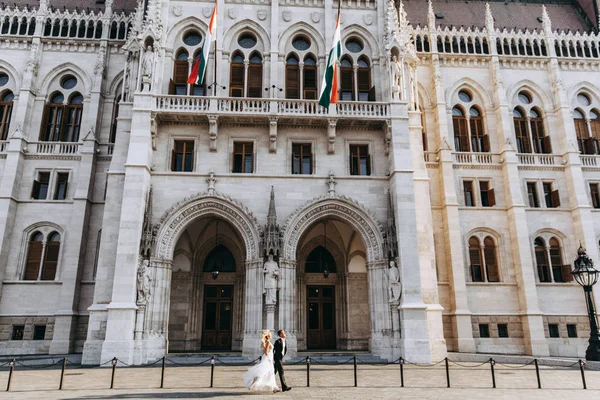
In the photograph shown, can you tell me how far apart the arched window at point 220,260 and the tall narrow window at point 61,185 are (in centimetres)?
1000

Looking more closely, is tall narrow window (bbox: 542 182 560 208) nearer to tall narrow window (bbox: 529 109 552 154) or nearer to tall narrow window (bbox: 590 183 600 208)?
tall narrow window (bbox: 529 109 552 154)

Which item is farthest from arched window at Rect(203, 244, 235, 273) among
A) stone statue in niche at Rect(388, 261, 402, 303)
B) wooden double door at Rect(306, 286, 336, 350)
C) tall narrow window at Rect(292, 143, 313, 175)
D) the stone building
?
stone statue in niche at Rect(388, 261, 402, 303)

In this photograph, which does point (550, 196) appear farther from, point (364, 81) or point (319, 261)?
point (319, 261)

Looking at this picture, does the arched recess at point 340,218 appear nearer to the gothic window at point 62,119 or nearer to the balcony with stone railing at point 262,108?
the balcony with stone railing at point 262,108

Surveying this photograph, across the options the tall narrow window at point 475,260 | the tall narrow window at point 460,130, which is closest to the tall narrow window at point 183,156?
the tall narrow window at point 460,130

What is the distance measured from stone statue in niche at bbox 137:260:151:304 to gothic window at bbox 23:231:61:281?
30.6 ft

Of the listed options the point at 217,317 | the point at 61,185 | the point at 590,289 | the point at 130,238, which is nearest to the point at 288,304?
the point at 217,317

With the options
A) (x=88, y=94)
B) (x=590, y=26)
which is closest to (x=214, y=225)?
(x=88, y=94)

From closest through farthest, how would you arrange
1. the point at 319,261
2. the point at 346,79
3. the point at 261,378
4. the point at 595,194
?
the point at 261,378, the point at 346,79, the point at 319,261, the point at 595,194

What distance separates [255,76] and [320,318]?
14.7 meters

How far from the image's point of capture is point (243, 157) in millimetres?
24000

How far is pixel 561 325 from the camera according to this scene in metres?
28.8

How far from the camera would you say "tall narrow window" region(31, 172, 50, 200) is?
2853 cm

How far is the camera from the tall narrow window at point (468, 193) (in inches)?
1217
